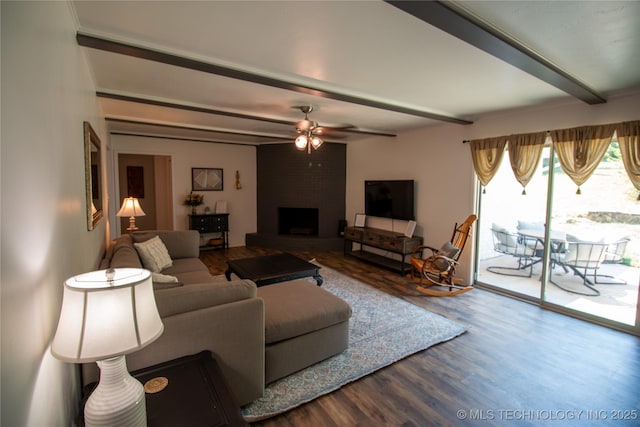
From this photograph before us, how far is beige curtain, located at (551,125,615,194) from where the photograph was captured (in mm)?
3257

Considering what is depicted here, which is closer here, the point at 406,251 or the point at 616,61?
the point at 616,61

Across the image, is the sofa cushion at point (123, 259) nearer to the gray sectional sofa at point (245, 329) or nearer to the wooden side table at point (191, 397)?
the gray sectional sofa at point (245, 329)

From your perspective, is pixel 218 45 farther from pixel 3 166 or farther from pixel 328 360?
pixel 328 360

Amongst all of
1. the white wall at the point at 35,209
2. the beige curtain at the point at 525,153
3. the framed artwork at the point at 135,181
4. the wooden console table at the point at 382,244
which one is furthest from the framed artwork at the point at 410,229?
the framed artwork at the point at 135,181

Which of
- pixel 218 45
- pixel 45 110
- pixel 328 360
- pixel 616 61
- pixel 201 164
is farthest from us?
pixel 201 164

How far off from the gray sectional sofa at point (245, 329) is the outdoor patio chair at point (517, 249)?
308 cm

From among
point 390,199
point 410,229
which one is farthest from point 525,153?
point 390,199

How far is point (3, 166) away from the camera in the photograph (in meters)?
0.83

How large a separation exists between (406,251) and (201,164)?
4715mm

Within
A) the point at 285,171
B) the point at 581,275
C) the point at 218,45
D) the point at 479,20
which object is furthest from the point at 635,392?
the point at 285,171

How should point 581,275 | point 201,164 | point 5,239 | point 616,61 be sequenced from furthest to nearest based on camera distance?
1. point 201,164
2. point 581,275
3. point 616,61
4. point 5,239

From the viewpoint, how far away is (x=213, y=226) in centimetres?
676

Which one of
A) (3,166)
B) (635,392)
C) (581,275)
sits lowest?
(635,392)

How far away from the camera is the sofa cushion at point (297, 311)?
232 cm
